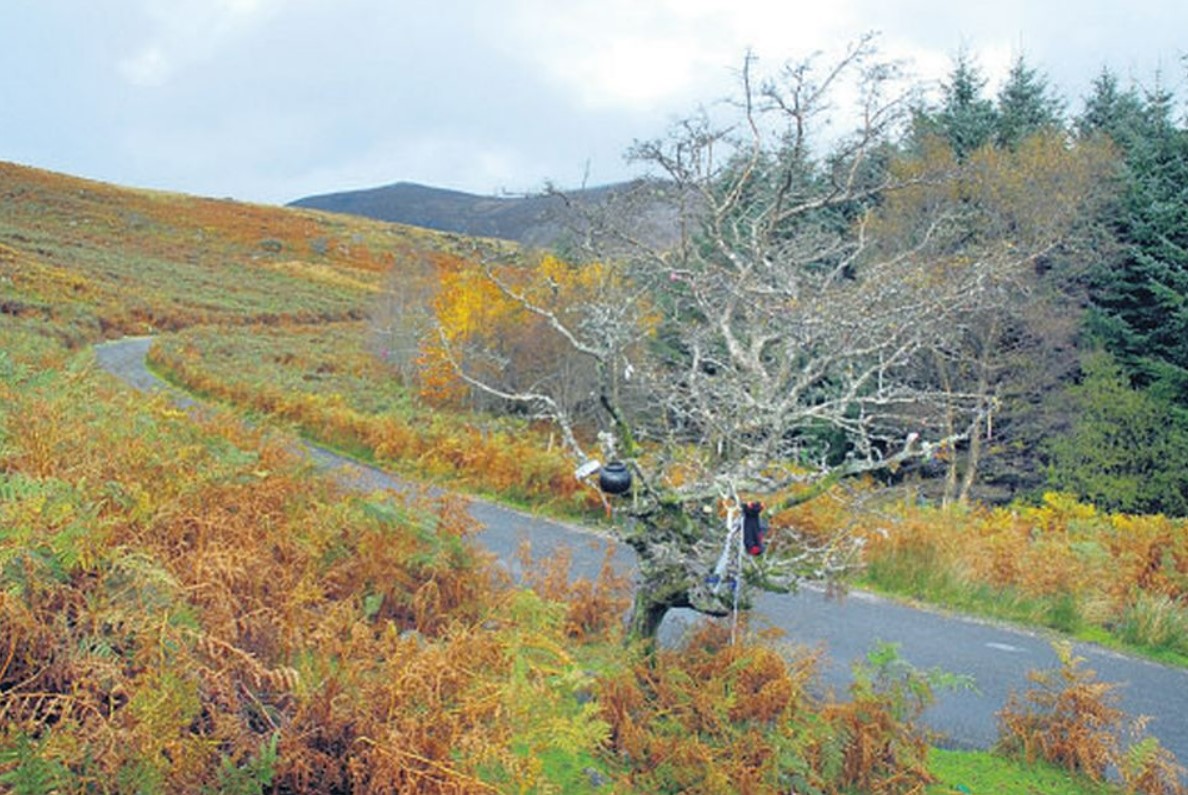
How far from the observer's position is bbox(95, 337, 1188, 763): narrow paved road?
6334 mm

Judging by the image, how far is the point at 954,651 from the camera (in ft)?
25.5

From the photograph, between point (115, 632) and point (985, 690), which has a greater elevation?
point (115, 632)

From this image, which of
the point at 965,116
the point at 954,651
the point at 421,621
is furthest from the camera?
the point at 965,116

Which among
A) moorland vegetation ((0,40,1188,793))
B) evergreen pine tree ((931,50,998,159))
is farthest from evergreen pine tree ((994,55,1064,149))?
moorland vegetation ((0,40,1188,793))

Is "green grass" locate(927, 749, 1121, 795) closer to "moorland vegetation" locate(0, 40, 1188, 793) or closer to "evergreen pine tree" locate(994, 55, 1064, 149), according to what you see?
"moorland vegetation" locate(0, 40, 1188, 793)

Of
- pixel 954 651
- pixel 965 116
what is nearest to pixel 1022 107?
pixel 965 116

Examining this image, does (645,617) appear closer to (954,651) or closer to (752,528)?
(752,528)

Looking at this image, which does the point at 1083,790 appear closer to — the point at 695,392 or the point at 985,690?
the point at 985,690

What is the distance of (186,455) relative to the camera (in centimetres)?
610

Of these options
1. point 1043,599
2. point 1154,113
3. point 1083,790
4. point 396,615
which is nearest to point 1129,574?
point 1043,599

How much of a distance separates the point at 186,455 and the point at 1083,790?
19.6 feet

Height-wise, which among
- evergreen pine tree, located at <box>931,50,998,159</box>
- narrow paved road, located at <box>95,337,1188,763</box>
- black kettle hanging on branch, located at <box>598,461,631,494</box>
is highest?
evergreen pine tree, located at <box>931,50,998,159</box>

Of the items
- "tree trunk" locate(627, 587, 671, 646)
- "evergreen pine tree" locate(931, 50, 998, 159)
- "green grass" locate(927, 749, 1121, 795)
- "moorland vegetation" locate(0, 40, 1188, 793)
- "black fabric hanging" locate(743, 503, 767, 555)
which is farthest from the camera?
"evergreen pine tree" locate(931, 50, 998, 159)

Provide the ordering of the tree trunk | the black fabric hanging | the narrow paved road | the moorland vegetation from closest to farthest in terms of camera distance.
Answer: the moorland vegetation
the black fabric hanging
the tree trunk
the narrow paved road
